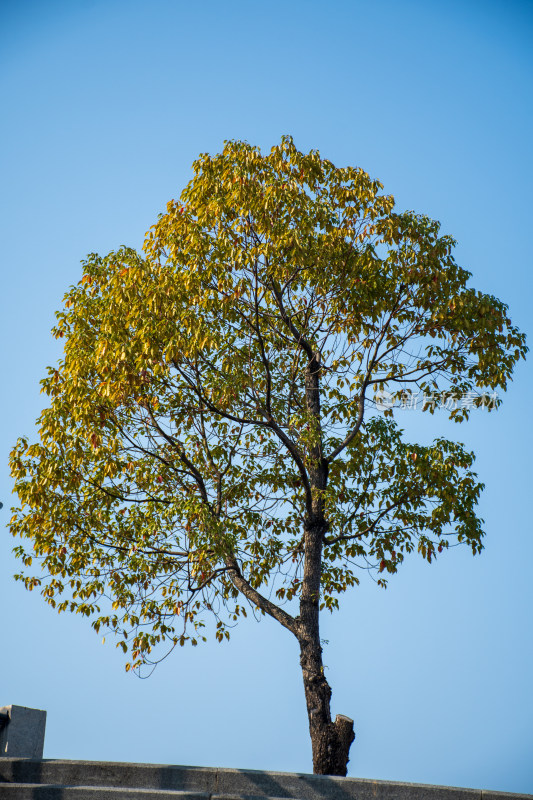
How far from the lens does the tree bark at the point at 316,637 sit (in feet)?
32.3

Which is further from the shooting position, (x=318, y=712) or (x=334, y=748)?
(x=318, y=712)

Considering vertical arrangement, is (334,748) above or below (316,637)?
below

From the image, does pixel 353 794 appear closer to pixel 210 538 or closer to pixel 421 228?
pixel 210 538

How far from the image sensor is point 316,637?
10508 millimetres

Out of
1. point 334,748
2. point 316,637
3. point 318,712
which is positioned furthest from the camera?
point 316,637

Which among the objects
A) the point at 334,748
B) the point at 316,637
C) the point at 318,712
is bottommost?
the point at 334,748

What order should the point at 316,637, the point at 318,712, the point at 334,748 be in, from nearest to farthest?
the point at 334,748 → the point at 318,712 → the point at 316,637

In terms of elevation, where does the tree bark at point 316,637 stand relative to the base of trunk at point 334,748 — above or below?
above

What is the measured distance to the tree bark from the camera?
9852mm

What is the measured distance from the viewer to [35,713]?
1030cm

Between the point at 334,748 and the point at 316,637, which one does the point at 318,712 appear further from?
the point at 316,637

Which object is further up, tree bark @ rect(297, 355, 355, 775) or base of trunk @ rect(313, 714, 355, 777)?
tree bark @ rect(297, 355, 355, 775)

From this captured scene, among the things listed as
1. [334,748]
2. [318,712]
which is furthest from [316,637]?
[334,748]

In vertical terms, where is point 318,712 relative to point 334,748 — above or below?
above
